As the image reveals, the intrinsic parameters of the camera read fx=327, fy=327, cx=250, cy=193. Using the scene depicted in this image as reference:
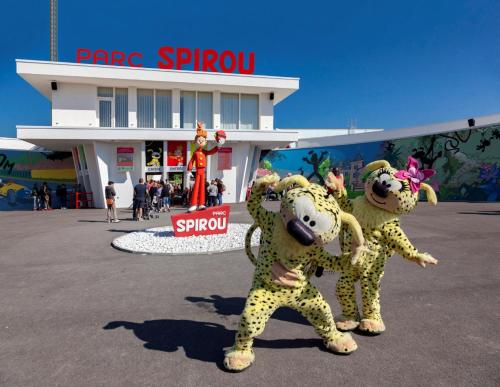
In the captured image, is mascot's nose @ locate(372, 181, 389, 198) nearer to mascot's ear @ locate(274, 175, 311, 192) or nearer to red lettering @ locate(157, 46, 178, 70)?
mascot's ear @ locate(274, 175, 311, 192)

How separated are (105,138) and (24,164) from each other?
10.5 m

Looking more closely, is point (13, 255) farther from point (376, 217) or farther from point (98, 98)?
point (98, 98)

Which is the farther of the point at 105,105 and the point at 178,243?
the point at 105,105

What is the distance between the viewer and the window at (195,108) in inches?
800

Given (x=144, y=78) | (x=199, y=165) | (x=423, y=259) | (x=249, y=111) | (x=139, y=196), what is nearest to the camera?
(x=423, y=259)

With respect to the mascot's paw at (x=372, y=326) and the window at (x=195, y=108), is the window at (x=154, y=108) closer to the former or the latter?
the window at (x=195, y=108)

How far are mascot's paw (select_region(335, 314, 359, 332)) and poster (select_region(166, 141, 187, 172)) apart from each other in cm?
1697

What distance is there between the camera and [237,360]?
9.60 feet

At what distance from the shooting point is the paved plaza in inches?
115

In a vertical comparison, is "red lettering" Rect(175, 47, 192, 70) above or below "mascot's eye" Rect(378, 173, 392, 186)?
above

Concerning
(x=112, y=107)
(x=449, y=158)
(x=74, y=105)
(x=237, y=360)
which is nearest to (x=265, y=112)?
(x=112, y=107)

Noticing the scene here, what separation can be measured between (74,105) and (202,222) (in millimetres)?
14469

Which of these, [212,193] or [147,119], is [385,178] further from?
[147,119]

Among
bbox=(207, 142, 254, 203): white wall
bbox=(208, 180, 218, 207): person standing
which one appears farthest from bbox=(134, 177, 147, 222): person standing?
bbox=(207, 142, 254, 203): white wall
